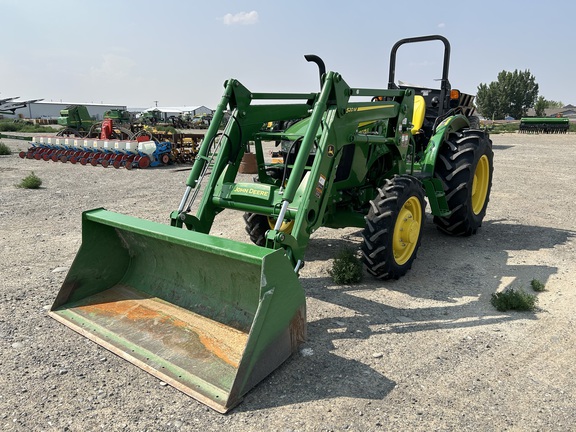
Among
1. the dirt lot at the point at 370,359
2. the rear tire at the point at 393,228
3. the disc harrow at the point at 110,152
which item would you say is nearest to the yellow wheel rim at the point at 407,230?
the rear tire at the point at 393,228

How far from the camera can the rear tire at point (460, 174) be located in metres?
6.03

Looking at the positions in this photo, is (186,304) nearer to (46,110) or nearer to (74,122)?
(74,122)

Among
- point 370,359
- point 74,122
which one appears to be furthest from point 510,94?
point 370,359

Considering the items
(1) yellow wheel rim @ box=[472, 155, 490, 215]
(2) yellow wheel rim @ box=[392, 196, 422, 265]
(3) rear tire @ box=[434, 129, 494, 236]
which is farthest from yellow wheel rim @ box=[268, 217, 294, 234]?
(1) yellow wheel rim @ box=[472, 155, 490, 215]

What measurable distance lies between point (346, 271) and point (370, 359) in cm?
151

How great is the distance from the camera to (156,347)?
3420mm

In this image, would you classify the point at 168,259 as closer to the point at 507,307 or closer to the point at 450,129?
the point at 507,307

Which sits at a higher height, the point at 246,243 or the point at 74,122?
the point at 74,122

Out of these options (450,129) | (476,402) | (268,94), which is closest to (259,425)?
(476,402)

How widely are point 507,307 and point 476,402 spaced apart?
1.59 metres

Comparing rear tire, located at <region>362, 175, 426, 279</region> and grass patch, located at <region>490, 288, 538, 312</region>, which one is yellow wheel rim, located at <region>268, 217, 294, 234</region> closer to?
rear tire, located at <region>362, 175, 426, 279</region>

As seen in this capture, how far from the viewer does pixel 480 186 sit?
7.02 m

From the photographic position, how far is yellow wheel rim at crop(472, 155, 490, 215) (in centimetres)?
692

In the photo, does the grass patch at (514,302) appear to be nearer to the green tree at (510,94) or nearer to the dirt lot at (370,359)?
the dirt lot at (370,359)
